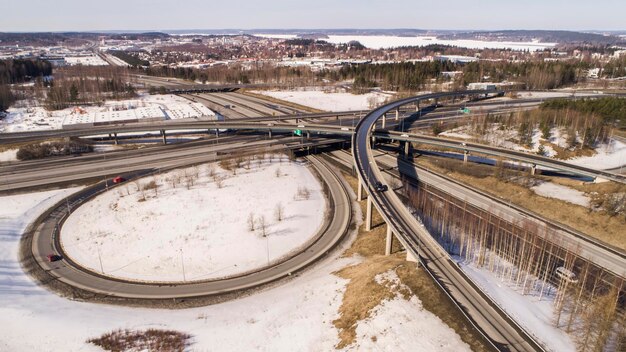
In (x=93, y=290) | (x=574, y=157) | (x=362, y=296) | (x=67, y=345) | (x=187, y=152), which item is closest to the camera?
(x=67, y=345)

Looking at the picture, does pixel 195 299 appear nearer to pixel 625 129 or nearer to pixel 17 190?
pixel 17 190

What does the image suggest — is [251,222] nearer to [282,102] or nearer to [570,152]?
[570,152]

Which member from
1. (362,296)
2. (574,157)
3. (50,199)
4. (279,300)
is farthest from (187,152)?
(574,157)

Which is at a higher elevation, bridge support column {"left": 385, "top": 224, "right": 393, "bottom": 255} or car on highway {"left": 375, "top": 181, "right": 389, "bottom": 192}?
car on highway {"left": 375, "top": 181, "right": 389, "bottom": 192}

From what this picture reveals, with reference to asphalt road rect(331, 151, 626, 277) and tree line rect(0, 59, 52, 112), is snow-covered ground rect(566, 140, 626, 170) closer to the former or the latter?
asphalt road rect(331, 151, 626, 277)

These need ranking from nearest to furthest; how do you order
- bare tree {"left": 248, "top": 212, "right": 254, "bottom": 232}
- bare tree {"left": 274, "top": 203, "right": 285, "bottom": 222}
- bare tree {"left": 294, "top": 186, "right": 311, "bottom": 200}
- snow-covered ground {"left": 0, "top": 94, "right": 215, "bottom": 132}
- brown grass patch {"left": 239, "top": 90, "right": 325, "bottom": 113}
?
bare tree {"left": 248, "top": 212, "right": 254, "bottom": 232} → bare tree {"left": 274, "top": 203, "right": 285, "bottom": 222} → bare tree {"left": 294, "top": 186, "right": 311, "bottom": 200} → snow-covered ground {"left": 0, "top": 94, "right": 215, "bottom": 132} → brown grass patch {"left": 239, "top": 90, "right": 325, "bottom": 113}

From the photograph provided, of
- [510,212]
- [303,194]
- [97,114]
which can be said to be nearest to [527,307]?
[510,212]

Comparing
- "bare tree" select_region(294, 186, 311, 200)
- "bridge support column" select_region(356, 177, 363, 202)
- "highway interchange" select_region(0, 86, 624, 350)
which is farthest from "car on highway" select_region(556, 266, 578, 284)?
"bare tree" select_region(294, 186, 311, 200)
